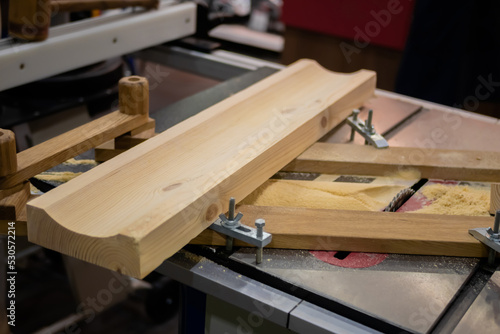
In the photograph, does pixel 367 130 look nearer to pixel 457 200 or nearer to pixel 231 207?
pixel 457 200

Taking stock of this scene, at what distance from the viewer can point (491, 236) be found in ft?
3.69

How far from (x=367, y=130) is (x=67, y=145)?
2.60ft

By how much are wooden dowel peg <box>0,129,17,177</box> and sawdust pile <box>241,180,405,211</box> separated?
1.60ft

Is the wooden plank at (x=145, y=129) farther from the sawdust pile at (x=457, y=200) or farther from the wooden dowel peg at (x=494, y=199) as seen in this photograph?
the wooden dowel peg at (x=494, y=199)

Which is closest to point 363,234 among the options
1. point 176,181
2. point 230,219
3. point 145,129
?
point 230,219

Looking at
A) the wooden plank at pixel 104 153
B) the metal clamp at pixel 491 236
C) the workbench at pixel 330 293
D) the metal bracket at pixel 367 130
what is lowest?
the workbench at pixel 330 293

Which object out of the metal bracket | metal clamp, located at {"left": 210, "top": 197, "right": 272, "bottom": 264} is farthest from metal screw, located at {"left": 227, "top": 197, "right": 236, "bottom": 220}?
the metal bracket

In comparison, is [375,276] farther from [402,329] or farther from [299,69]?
[299,69]

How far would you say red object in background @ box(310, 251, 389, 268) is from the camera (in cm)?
113

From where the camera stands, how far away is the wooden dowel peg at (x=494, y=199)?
1.28 metres

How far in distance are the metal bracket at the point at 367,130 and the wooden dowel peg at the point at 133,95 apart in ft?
1.89

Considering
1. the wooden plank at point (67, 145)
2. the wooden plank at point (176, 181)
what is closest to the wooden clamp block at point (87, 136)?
the wooden plank at point (67, 145)

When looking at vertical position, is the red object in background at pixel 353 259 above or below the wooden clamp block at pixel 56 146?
below

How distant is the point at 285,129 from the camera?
1.40 m
